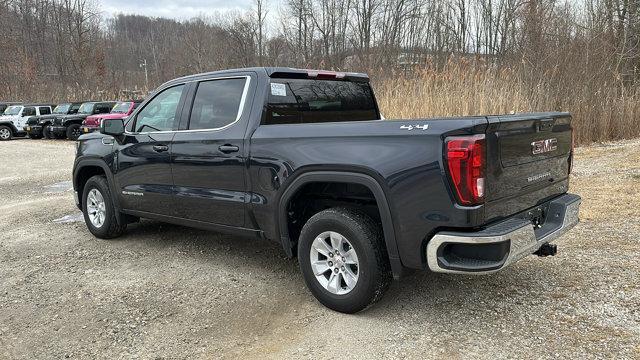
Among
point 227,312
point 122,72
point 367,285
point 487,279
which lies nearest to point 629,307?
point 487,279

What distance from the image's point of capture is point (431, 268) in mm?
3074

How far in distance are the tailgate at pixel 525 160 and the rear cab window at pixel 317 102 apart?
1782mm

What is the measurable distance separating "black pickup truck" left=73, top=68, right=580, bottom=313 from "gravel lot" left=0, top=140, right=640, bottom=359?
1.32ft

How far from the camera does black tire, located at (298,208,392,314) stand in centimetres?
336

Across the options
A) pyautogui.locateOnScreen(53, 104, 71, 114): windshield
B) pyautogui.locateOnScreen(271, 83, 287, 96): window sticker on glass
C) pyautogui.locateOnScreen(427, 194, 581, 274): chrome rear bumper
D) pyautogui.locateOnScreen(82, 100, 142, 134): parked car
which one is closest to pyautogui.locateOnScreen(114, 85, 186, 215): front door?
pyautogui.locateOnScreen(271, 83, 287, 96): window sticker on glass

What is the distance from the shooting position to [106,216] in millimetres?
5660

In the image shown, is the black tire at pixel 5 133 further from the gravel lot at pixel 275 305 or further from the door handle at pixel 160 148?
the door handle at pixel 160 148

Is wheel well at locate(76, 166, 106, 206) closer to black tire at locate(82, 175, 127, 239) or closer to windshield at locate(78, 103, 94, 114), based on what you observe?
black tire at locate(82, 175, 127, 239)

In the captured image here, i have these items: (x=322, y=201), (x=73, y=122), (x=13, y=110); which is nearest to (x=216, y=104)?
(x=322, y=201)

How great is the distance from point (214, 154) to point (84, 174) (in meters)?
2.71

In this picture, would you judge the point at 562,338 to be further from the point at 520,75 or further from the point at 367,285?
the point at 520,75

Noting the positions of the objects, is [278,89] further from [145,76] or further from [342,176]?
[145,76]

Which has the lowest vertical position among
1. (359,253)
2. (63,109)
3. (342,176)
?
(359,253)

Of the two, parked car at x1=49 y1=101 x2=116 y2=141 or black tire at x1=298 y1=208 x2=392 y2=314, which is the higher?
parked car at x1=49 y1=101 x2=116 y2=141
